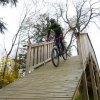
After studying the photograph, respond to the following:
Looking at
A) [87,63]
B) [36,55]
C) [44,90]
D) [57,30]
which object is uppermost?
[57,30]

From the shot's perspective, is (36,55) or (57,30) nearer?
(57,30)

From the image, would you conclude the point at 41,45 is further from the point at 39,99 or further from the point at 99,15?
the point at 99,15

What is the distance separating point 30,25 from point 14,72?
19.8ft

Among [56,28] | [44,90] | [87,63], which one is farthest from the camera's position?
[87,63]

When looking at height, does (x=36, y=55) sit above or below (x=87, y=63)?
above

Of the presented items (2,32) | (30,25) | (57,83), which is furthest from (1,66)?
(57,83)

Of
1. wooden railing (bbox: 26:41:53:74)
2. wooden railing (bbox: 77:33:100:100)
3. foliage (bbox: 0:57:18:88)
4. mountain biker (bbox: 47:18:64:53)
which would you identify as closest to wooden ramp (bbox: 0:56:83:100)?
wooden railing (bbox: 77:33:100:100)

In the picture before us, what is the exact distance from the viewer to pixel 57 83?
5906 mm

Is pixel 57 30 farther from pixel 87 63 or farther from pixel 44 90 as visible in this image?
pixel 44 90

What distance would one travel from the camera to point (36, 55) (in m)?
9.11

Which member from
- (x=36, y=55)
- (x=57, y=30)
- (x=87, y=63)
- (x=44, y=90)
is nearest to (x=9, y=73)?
(x=87, y=63)

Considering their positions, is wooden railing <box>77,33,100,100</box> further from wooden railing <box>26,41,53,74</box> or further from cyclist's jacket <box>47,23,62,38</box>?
wooden railing <box>26,41,53,74</box>

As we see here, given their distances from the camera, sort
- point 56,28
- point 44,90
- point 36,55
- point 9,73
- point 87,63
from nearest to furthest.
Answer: point 44,90
point 56,28
point 36,55
point 87,63
point 9,73

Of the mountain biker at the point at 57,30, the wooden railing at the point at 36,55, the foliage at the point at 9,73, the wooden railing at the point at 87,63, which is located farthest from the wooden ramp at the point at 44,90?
the foliage at the point at 9,73
